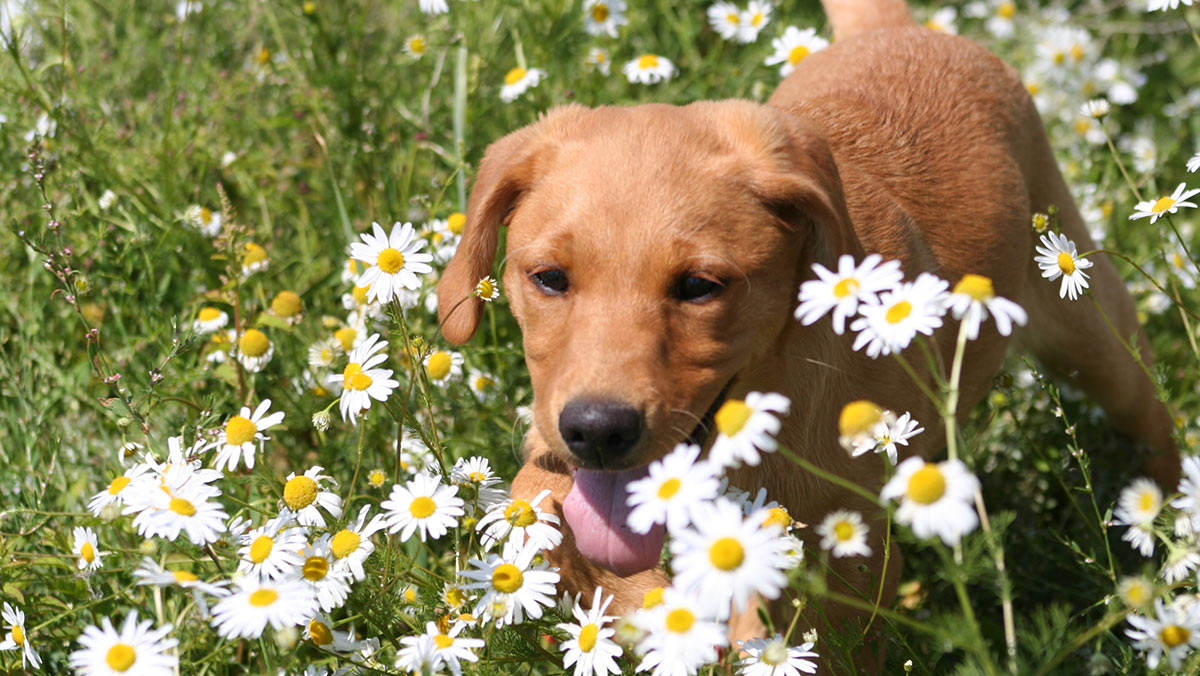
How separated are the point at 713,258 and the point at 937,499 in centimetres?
112

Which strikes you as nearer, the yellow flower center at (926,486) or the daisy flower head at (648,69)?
the yellow flower center at (926,486)

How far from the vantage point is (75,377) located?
3.94m

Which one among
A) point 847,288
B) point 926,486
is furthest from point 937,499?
point 847,288

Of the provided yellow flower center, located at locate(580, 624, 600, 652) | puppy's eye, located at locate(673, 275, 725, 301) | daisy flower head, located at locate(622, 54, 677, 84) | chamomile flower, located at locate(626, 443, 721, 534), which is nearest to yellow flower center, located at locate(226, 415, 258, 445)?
yellow flower center, located at locate(580, 624, 600, 652)

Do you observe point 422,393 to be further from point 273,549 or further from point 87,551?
point 87,551

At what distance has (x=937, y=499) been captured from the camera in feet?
5.56

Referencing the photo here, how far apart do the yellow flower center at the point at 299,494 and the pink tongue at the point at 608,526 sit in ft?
2.15

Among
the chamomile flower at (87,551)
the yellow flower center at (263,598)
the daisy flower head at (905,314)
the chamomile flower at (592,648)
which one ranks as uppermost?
the daisy flower head at (905,314)

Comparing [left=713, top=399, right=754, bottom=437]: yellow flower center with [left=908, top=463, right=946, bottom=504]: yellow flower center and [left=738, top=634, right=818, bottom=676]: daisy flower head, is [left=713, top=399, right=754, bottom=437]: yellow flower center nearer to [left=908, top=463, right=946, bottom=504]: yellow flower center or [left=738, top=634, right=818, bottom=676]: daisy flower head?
[left=908, top=463, right=946, bottom=504]: yellow flower center

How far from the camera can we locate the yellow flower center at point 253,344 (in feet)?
11.7

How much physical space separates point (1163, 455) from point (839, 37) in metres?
2.07

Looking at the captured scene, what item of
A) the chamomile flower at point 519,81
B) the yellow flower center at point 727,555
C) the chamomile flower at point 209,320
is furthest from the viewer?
the chamomile flower at point 519,81

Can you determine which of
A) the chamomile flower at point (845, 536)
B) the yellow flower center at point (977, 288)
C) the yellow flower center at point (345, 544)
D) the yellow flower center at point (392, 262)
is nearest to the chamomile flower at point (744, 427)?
the chamomile flower at point (845, 536)

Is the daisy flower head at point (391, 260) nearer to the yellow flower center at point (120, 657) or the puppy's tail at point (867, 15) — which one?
the yellow flower center at point (120, 657)
